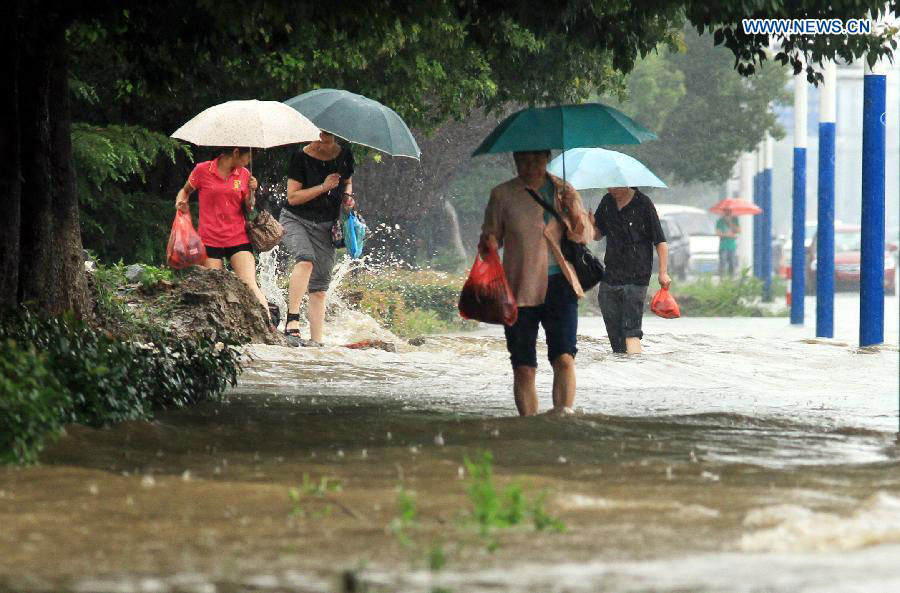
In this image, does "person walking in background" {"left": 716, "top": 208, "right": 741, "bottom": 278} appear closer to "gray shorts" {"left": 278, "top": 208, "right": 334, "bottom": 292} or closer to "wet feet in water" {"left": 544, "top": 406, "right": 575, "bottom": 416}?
"gray shorts" {"left": 278, "top": 208, "right": 334, "bottom": 292}

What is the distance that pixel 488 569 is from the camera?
484cm

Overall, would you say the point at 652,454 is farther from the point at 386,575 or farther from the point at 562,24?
the point at 562,24

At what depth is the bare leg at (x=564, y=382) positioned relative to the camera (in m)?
9.51

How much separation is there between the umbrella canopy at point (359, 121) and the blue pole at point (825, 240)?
27.1ft

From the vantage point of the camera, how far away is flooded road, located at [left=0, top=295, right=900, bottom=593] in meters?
4.80

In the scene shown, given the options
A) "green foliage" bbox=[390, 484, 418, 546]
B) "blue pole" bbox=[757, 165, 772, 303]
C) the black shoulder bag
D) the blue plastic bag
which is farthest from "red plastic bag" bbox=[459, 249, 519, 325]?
"blue pole" bbox=[757, 165, 772, 303]

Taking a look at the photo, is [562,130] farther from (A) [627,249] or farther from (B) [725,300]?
(B) [725,300]

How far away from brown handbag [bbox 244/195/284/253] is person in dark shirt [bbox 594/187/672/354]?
2.81 m

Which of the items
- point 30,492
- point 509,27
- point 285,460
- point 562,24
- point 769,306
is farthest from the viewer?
point 769,306

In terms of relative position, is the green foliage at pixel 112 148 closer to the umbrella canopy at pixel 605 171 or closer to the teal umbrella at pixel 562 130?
the umbrella canopy at pixel 605 171

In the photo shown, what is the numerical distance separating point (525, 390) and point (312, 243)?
5.28 m

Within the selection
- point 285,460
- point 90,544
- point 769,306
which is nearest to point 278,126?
point 285,460

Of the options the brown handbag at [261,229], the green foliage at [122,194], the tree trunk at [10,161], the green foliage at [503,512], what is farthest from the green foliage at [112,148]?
the green foliage at [503,512]

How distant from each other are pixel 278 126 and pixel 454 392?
3214 mm
